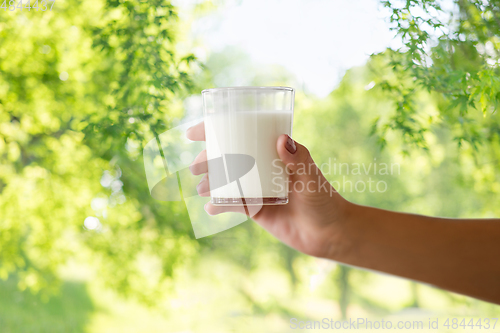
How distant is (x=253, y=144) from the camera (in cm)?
61

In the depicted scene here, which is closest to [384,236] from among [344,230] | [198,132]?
[344,230]

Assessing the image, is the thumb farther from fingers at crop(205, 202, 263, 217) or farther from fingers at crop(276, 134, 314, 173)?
fingers at crop(205, 202, 263, 217)

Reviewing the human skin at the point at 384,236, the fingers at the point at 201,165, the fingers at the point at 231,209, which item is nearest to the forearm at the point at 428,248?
the human skin at the point at 384,236

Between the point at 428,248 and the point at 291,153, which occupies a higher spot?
the point at 291,153

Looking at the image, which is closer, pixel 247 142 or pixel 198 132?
pixel 247 142

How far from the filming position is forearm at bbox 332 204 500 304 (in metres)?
0.73

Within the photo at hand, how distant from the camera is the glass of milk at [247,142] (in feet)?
1.99

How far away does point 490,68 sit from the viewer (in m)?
1.27

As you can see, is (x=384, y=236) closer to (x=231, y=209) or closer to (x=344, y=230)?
(x=344, y=230)

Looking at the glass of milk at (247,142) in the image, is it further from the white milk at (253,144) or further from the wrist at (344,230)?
the wrist at (344,230)

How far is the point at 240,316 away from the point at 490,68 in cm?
236

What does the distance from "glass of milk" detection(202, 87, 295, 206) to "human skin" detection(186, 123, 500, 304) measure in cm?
7

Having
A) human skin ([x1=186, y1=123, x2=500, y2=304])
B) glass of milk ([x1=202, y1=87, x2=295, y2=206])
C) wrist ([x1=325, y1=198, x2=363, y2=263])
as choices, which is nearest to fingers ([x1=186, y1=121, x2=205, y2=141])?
human skin ([x1=186, y1=123, x2=500, y2=304])

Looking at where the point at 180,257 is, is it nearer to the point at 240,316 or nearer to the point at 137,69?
the point at 240,316
